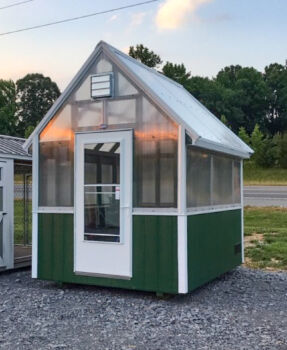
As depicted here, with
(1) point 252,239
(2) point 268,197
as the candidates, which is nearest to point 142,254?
(1) point 252,239

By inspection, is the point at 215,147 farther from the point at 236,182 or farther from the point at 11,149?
the point at 11,149

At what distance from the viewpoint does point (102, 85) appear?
6.40m

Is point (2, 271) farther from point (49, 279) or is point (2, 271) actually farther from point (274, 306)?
point (274, 306)

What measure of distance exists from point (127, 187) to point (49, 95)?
58.6 meters

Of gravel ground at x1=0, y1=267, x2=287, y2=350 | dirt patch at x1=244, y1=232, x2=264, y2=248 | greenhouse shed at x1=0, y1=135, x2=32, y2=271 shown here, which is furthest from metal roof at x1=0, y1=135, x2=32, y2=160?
dirt patch at x1=244, y1=232, x2=264, y2=248

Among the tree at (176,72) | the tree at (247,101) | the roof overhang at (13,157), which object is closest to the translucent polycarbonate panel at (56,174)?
the roof overhang at (13,157)

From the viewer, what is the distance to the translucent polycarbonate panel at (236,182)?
7.70m

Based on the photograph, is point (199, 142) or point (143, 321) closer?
point (143, 321)

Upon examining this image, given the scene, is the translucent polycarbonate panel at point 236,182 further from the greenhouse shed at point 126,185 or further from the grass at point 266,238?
the grass at point 266,238

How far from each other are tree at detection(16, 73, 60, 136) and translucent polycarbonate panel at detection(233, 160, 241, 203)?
48.6 meters

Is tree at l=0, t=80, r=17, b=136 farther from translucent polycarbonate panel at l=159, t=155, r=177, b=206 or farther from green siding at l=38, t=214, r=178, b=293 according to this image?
translucent polycarbonate panel at l=159, t=155, r=177, b=206

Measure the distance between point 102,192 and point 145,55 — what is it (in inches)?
1487

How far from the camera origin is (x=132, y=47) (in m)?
43.5

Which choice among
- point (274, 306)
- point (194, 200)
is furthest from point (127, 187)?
point (274, 306)
